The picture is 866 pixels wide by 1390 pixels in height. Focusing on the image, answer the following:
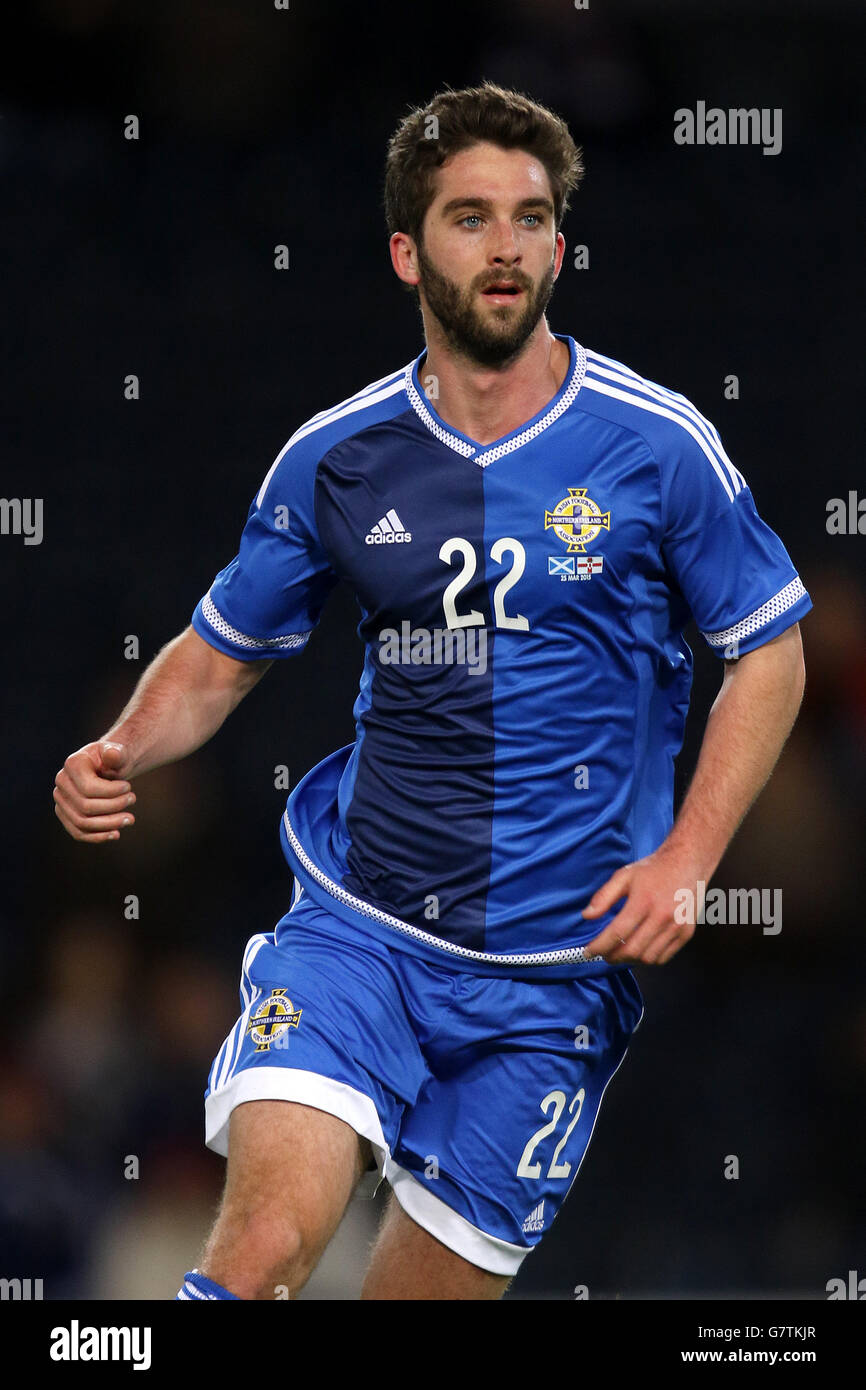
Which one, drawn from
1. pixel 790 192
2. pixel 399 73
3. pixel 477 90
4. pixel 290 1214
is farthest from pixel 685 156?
pixel 290 1214

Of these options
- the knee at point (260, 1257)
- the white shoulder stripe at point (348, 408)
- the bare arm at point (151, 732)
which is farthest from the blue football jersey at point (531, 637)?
the knee at point (260, 1257)

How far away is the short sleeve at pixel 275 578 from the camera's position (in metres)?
3.23

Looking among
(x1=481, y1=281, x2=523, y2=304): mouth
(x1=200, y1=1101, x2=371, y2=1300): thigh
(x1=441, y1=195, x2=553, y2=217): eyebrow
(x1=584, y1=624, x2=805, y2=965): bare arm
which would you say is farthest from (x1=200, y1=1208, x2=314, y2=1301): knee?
(x1=441, y1=195, x2=553, y2=217): eyebrow

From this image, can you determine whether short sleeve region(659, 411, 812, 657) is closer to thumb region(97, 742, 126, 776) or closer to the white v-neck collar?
the white v-neck collar

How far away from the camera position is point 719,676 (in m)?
5.14

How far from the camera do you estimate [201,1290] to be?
2.64m

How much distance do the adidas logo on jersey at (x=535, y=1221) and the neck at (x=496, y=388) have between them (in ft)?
4.23

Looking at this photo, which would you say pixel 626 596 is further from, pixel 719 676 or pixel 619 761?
pixel 719 676

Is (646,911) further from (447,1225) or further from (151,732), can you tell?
(151,732)

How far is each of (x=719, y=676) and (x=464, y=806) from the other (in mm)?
2194

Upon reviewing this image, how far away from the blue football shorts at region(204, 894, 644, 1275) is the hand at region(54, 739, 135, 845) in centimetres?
35

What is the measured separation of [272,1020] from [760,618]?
3.23 feet

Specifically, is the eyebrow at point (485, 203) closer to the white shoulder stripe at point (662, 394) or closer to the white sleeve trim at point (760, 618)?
the white shoulder stripe at point (662, 394)

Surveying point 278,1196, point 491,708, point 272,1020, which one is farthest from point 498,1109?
point 491,708
